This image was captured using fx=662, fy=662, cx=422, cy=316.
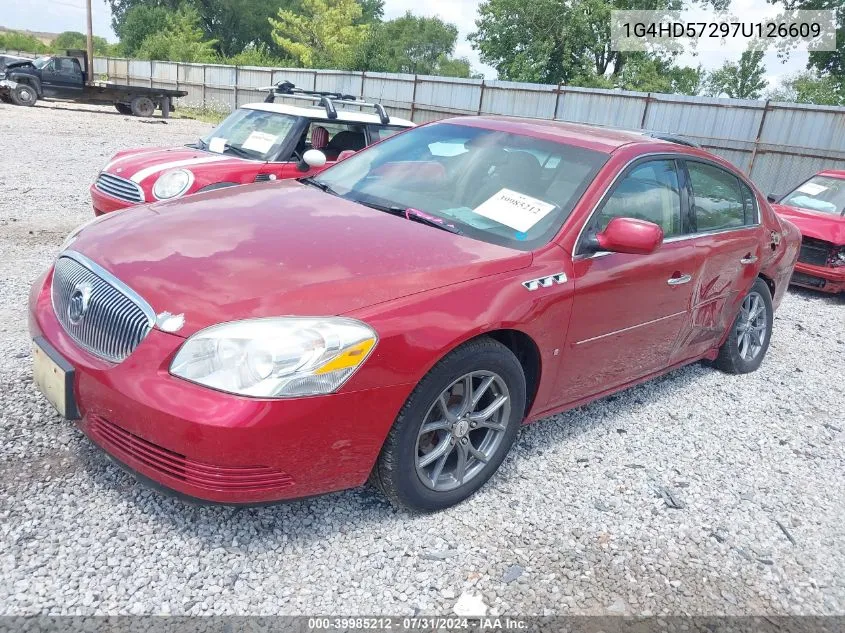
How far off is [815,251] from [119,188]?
7.45 meters

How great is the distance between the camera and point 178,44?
43.4m

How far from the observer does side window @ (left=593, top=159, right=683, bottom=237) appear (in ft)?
10.8

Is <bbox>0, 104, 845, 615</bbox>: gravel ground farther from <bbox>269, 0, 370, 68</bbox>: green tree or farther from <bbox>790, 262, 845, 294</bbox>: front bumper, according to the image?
<bbox>269, 0, 370, 68</bbox>: green tree

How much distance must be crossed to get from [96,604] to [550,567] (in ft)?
5.30

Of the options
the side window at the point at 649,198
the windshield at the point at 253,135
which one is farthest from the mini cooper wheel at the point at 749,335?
the windshield at the point at 253,135

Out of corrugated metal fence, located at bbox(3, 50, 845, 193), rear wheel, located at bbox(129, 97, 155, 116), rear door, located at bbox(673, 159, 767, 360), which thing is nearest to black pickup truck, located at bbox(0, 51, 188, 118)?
rear wheel, located at bbox(129, 97, 155, 116)

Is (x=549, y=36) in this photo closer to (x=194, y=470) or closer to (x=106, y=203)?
(x=106, y=203)

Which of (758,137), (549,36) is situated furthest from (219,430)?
(549,36)

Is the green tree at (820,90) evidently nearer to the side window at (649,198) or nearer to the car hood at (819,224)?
the car hood at (819,224)

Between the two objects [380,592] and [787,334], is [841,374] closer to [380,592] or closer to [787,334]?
[787,334]

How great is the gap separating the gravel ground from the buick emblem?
69 cm

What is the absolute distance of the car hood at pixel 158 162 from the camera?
6012 millimetres

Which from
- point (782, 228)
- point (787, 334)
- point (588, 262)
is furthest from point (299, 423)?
point (787, 334)

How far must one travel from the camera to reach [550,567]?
2586 millimetres
